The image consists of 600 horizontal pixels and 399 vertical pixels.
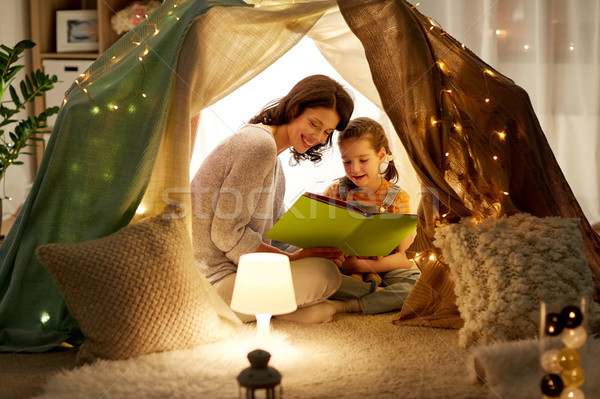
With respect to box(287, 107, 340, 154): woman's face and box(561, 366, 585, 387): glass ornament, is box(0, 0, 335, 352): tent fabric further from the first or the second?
box(561, 366, 585, 387): glass ornament

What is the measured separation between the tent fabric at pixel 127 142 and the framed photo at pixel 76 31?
181cm

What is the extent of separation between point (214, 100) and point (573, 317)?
3.97 ft

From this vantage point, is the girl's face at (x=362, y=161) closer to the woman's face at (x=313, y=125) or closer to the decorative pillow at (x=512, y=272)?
the woman's face at (x=313, y=125)

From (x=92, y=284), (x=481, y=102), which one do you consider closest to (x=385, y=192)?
(x=481, y=102)

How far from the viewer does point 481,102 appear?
77.1 inches

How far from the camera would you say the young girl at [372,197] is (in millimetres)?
2135

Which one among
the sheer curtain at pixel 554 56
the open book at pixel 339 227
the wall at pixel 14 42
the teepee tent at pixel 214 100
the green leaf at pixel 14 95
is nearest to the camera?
the open book at pixel 339 227

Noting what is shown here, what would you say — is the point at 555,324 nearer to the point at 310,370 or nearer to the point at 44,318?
the point at 310,370

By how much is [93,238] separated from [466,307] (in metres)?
1.07

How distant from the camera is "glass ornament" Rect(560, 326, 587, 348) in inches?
51.4

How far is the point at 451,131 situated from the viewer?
194cm

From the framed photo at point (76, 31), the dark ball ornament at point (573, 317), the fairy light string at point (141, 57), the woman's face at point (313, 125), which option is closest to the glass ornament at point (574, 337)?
the dark ball ornament at point (573, 317)

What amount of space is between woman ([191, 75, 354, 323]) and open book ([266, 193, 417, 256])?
98 mm

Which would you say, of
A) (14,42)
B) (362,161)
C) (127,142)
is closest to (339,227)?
(362,161)
